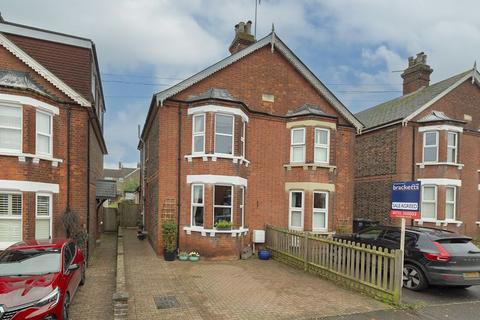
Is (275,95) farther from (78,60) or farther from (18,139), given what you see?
(18,139)

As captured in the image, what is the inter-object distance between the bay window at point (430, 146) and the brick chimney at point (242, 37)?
10.7 m

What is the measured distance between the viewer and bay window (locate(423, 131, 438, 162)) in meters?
18.2

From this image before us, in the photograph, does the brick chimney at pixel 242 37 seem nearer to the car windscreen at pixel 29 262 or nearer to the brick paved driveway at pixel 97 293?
A: the brick paved driveway at pixel 97 293

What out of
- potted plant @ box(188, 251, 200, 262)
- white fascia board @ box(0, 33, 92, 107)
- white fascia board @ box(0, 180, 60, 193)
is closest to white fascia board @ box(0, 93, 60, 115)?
white fascia board @ box(0, 33, 92, 107)

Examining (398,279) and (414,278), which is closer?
(398,279)

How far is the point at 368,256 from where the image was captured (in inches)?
341

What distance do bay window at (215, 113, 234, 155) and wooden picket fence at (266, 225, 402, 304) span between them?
3.97 m

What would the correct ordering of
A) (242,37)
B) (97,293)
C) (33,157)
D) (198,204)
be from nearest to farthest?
1. (97,293)
2. (33,157)
3. (198,204)
4. (242,37)

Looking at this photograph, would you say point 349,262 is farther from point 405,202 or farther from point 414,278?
point 405,202

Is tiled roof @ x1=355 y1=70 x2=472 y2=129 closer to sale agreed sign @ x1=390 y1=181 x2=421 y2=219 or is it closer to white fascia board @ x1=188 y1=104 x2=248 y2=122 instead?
white fascia board @ x1=188 y1=104 x2=248 y2=122

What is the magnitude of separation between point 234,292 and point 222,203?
5.01 metres

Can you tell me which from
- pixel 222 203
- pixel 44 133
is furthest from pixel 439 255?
pixel 44 133

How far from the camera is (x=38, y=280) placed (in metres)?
6.52

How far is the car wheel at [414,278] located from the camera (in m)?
9.05
